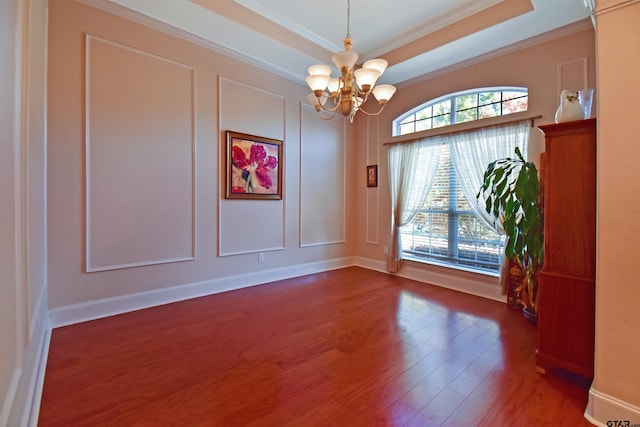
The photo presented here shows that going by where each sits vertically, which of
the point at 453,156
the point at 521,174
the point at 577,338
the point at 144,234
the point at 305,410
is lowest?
the point at 305,410

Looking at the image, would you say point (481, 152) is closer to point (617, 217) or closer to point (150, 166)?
point (617, 217)

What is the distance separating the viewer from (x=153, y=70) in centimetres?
321

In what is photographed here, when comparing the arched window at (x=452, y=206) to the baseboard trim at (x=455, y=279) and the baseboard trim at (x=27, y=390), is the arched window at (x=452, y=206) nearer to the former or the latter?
the baseboard trim at (x=455, y=279)

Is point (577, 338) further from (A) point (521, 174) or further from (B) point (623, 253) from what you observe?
(A) point (521, 174)

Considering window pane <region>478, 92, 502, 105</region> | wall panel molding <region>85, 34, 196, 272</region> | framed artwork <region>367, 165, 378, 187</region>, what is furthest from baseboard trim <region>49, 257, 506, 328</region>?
window pane <region>478, 92, 502, 105</region>

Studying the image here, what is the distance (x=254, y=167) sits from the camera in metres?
4.04

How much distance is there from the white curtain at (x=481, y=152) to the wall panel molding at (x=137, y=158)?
3449 mm

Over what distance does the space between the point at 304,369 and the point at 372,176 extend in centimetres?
364

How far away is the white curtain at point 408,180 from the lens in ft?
14.1

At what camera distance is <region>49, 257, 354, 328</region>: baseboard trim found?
9.12ft

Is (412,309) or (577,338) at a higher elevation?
(577,338)

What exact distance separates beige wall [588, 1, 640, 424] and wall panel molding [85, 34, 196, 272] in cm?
365

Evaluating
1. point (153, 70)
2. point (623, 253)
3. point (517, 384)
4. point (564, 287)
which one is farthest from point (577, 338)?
point (153, 70)

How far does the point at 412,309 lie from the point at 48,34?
4.46 metres
